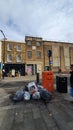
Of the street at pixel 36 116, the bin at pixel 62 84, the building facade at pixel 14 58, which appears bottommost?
the street at pixel 36 116

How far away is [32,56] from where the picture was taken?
37.2 m

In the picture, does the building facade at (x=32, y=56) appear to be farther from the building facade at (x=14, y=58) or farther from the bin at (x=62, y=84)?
the bin at (x=62, y=84)

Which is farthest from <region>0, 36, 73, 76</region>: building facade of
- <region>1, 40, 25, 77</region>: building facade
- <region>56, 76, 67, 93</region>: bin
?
<region>56, 76, 67, 93</region>: bin

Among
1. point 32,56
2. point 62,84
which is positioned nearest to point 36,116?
point 62,84

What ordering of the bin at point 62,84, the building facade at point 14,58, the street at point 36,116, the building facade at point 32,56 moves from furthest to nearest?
the building facade at point 32,56 < the building facade at point 14,58 < the bin at point 62,84 < the street at point 36,116

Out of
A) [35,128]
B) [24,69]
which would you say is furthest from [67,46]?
[35,128]

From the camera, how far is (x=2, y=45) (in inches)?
1314

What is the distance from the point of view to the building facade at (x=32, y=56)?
1361 inches

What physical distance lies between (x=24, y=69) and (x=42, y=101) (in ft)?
96.2

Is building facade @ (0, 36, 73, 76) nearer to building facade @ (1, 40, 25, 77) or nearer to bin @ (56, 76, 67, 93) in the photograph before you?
building facade @ (1, 40, 25, 77)

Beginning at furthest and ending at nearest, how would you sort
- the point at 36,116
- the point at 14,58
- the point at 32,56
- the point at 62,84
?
the point at 32,56 → the point at 14,58 → the point at 62,84 → the point at 36,116

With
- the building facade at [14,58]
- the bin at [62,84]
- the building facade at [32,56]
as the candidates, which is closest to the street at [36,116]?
the bin at [62,84]

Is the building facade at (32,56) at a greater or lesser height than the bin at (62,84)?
greater

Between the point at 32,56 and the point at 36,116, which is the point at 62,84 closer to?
the point at 36,116
